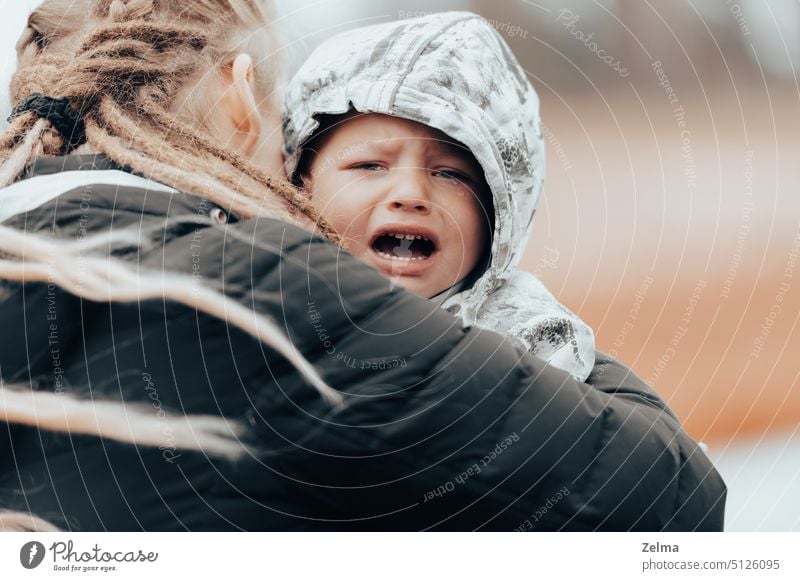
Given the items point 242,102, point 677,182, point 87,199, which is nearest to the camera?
point 87,199

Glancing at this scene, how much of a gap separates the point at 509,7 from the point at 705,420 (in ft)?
1.55

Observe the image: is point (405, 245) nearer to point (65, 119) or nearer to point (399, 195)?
point (399, 195)

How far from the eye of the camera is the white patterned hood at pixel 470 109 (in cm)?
67

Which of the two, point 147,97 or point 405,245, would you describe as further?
point 405,245

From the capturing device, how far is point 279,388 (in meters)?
0.52

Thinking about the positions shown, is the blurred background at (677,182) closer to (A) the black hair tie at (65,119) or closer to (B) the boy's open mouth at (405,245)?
(B) the boy's open mouth at (405,245)

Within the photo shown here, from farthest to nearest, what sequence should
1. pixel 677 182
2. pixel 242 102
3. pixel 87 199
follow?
pixel 677 182 < pixel 242 102 < pixel 87 199

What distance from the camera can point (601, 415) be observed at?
1.83ft

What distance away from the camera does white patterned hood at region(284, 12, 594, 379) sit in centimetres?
67
